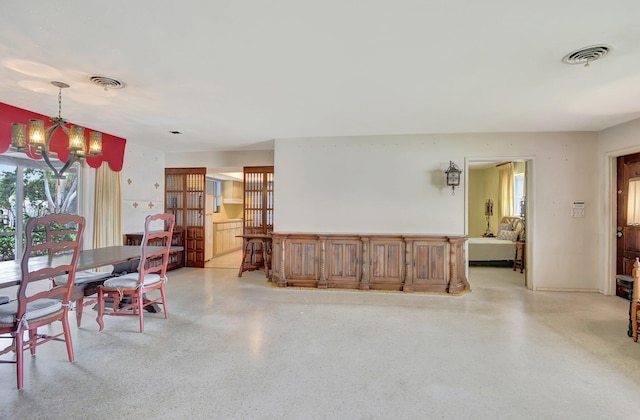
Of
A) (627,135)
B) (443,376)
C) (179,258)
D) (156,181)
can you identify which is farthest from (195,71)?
(627,135)

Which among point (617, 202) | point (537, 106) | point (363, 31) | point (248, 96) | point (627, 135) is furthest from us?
point (617, 202)

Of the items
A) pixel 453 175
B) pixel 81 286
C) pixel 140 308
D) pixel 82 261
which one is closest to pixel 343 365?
pixel 140 308

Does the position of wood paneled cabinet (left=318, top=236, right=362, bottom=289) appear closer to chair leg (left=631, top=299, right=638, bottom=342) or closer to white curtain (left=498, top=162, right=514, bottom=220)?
chair leg (left=631, top=299, right=638, bottom=342)

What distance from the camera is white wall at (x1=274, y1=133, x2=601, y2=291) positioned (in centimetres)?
481

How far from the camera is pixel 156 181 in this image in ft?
21.1

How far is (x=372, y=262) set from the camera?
16.0ft

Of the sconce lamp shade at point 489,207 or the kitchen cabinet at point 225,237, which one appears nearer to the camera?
the kitchen cabinet at point 225,237

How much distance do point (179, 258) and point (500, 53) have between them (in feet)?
21.2

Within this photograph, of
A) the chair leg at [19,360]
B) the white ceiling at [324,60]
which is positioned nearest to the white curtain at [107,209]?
the white ceiling at [324,60]

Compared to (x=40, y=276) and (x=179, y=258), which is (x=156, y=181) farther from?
(x=40, y=276)

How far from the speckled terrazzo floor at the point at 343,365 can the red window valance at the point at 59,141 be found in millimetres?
2192

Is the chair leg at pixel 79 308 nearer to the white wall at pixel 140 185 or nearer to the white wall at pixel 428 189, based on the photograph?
the white wall at pixel 140 185

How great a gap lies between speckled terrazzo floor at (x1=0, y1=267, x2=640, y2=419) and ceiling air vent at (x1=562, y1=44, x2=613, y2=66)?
2.45 meters

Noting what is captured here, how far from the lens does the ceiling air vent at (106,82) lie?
2.84 meters
